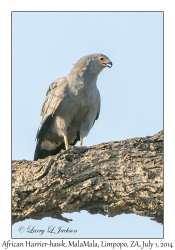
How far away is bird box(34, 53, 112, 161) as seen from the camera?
338 inches

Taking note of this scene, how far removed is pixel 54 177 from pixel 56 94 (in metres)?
2.33

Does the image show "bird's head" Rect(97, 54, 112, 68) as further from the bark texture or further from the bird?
the bark texture

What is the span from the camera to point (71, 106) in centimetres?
A: 858

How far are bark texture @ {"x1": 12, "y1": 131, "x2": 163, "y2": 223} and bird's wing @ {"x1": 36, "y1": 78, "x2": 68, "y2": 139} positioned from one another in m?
1.82

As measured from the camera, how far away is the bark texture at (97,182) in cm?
632

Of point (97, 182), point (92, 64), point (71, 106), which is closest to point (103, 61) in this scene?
point (92, 64)

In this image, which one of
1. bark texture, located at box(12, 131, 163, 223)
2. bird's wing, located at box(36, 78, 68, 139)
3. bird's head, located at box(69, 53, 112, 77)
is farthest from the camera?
bird's head, located at box(69, 53, 112, 77)

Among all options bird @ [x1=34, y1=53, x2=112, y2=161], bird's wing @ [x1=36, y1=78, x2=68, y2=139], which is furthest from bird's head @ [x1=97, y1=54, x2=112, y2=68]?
bird's wing @ [x1=36, y1=78, x2=68, y2=139]

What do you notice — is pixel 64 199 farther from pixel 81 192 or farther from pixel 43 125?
pixel 43 125

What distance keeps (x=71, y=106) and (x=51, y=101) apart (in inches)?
15.5

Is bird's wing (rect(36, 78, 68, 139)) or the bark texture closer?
the bark texture

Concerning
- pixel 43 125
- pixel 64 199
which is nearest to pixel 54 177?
pixel 64 199

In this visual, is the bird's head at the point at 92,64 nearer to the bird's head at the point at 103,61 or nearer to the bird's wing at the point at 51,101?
the bird's head at the point at 103,61

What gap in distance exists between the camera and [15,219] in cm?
689
